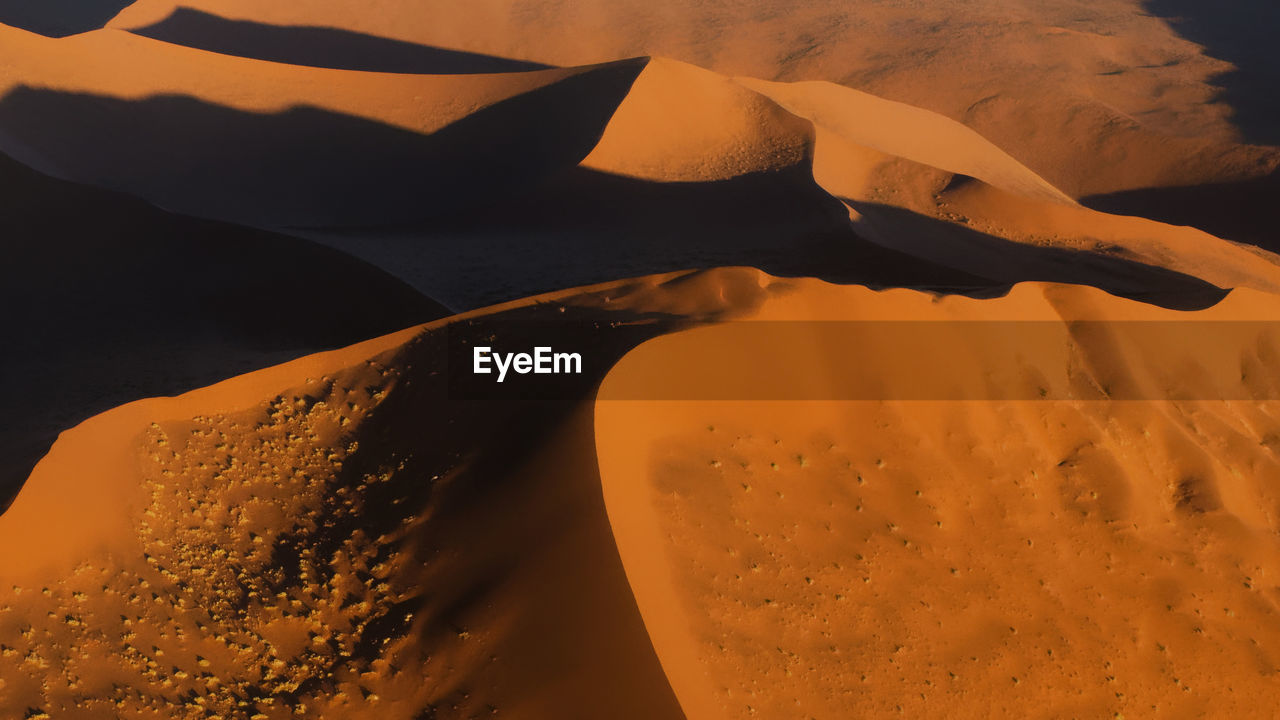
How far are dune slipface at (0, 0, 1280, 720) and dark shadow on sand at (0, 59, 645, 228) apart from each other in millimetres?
132

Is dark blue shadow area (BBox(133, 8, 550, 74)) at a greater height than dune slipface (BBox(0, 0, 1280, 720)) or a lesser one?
greater

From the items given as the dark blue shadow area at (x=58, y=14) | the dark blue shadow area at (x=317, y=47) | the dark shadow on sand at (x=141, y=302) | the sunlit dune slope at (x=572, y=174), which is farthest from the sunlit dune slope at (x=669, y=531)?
the dark blue shadow area at (x=58, y=14)

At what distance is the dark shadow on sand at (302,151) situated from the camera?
12914 millimetres

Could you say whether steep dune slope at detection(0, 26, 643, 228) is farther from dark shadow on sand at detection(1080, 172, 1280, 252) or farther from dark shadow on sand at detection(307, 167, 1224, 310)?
dark shadow on sand at detection(1080, 172, 1280, 252)

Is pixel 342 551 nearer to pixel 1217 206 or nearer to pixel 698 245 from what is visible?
Result: pixel 698 245

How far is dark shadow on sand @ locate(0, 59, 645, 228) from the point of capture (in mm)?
12914

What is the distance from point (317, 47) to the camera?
20328 mm

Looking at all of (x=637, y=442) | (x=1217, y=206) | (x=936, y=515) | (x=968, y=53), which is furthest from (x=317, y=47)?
(x=1217, y=206)

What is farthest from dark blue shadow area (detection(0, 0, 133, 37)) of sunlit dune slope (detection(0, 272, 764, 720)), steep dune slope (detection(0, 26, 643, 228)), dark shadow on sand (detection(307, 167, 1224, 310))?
sunlit dune slope (detection(0, 272, 764, 720))

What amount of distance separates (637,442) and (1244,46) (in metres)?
25.7

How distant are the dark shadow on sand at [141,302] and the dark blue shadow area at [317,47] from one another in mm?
9197

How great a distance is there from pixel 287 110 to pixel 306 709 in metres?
11.8

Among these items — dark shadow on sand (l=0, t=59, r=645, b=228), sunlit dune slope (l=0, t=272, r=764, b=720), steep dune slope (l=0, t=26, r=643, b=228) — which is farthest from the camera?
steep dune slope (l=0, t=26, r=643, b=228)

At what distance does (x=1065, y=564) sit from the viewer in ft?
20.2
